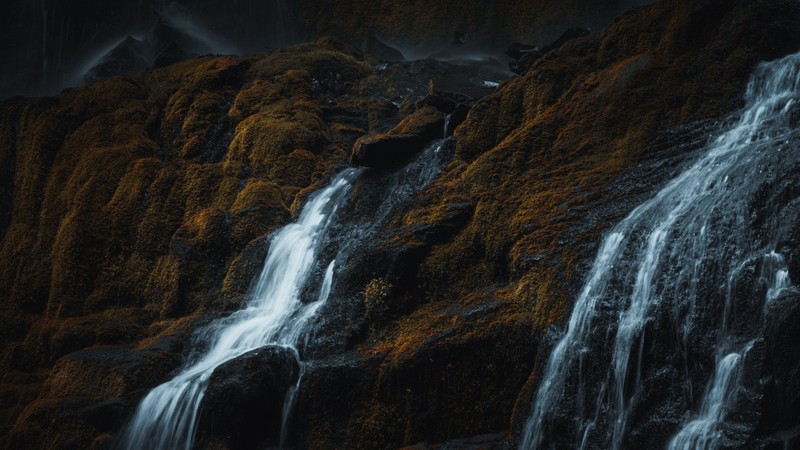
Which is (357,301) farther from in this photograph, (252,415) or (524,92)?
(524,92)

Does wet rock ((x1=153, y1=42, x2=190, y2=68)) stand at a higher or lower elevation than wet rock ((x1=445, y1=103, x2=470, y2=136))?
higher

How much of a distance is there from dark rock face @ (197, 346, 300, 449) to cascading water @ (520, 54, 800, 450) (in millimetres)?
4600

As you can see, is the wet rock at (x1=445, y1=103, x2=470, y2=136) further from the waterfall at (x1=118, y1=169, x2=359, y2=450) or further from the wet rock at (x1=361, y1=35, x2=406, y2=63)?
the wet rock at (x1=361, y1=35, x2=406, y2=63)

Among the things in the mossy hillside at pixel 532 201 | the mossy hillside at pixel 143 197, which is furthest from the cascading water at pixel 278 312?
the mossy hillside at pixel 532 201

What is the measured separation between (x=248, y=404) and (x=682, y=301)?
7.06 meters

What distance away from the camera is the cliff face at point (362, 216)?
1024 cm

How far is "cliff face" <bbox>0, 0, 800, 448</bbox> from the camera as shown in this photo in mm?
10242

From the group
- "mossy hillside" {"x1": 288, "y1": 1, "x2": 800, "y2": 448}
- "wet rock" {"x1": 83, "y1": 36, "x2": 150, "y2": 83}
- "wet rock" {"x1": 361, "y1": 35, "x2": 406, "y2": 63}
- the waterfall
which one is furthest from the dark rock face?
"wet rock" {"x1": 83, "y1": 36, "x2": 150, "y2": 83}

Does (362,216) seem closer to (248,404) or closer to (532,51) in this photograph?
(248,404)

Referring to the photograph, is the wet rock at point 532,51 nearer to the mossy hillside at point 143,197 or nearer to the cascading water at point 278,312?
the mossy hillside at point 143,197

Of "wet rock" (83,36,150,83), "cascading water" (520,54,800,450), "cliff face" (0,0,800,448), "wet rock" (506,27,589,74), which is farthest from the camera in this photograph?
"wet rock" (83,36,150,83)

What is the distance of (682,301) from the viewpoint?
8.11 m

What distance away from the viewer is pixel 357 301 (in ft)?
40.4

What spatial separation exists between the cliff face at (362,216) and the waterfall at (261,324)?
55 centimetres
